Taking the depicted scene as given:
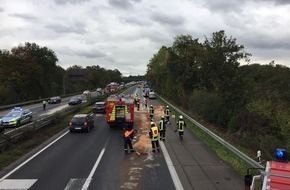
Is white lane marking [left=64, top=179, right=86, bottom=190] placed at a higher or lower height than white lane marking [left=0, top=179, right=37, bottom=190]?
higher

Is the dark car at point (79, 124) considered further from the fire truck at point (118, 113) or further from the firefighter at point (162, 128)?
the firefighter at point (162, 128)

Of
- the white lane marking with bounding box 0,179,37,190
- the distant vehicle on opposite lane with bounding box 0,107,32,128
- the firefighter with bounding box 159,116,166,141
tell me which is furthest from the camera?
the distant vehicle on opposite lane with bounding box 0,107,32,128

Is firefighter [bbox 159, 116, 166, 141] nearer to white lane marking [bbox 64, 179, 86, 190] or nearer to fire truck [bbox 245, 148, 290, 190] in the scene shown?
white lane marking [bbox 64, 179, 86, 190]

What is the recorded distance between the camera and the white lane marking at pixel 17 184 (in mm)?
13258

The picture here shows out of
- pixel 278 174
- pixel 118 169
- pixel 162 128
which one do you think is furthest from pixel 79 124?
pixel 278 174

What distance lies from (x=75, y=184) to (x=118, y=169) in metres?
2.81

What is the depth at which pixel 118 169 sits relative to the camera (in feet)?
52.6

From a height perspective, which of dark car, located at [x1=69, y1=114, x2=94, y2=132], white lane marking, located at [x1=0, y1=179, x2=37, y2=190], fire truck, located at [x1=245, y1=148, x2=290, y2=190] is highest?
fire truck, located at [x1=245, y1=148, x2=290, y2=190]

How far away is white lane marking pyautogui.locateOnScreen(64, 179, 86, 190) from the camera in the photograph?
13133mm

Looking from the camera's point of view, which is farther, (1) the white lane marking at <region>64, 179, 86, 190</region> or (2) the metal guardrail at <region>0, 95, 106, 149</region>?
(2) the metal guardrail at <region>0, 95, 106, 149</region>

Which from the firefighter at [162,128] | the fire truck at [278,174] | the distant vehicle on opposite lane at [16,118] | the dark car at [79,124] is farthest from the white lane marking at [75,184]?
the distant vehicle on opposite lane at [16,118]

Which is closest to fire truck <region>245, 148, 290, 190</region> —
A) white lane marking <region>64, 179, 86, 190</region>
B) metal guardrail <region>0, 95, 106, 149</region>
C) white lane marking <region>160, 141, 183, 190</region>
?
white lane marking <region>160, 141, 183, 190</region>

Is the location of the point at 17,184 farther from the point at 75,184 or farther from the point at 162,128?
the point at 162,128

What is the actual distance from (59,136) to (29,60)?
59.0 meters
